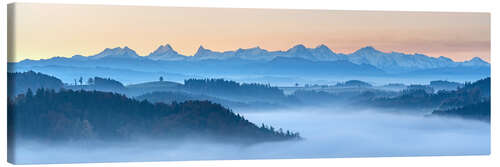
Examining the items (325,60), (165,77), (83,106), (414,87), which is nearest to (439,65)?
(414,87)

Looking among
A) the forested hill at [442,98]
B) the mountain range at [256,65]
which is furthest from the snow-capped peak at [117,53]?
the forested hill at [442,98]

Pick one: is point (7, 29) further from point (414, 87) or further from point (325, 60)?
point (414, 87)

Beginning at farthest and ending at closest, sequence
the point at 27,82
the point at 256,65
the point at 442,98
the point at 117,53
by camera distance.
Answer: the point at 442,98 → the point at 256,65 → the point at 117,53 → the point at 27,82

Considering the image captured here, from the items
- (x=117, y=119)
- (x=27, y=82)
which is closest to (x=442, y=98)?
(x=117, y=119)

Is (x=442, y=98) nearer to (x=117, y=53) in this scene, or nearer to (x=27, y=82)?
(x=117, y=53)

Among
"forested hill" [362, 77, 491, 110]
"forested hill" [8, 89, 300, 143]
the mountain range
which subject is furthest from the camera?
"forested hill" [362, 77, 491, 110]

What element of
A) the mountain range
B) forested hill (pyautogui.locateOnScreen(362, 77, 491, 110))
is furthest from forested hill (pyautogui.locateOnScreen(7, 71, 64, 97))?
forested hill (pyautogui.locateOnScreen(362, 77, 491, 110))

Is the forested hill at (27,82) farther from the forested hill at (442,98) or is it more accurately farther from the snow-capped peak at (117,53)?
the forested hill at (442,98)

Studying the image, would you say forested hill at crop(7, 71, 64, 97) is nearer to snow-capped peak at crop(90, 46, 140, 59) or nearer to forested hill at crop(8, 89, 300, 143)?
forested hill at crop(8, 89, 300, 143)
